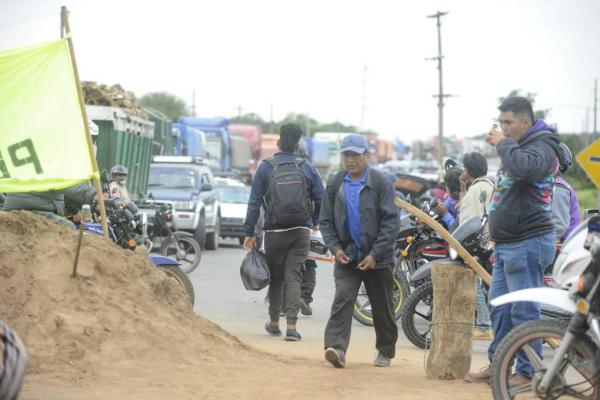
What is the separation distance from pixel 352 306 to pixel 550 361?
300 centimetres

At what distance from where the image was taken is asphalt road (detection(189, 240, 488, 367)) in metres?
11.0

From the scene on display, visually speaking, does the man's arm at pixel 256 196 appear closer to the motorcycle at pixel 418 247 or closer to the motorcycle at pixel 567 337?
the motorcycle at pixel 418 247

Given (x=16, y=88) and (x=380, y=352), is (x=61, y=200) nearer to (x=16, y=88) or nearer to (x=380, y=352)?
(x=16, y=88)

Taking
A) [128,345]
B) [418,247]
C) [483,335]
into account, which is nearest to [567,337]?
[128,345]

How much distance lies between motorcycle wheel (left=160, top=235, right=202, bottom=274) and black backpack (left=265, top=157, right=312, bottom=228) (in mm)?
7505

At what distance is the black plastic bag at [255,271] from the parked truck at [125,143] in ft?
35.2

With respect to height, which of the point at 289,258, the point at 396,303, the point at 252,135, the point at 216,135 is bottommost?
the point at 396,303

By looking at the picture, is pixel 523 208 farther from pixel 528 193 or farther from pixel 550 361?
pixel 550 361

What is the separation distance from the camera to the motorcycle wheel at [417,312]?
36.6 feet

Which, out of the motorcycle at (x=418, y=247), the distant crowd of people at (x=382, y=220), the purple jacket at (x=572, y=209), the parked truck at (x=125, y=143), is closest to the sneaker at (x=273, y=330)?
the distant crowd of people at (x=382, y=220)

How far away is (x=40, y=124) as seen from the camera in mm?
8984

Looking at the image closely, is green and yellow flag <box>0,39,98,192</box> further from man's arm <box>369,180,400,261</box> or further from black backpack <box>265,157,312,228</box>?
black backpack <box>265,157,312,228</box>

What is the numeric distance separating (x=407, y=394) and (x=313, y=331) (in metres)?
4.49

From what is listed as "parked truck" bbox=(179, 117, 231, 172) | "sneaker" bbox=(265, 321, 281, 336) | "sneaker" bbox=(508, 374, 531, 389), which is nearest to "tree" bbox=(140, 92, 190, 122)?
"parked truck" bbox=(179, 117, 231, 172)
